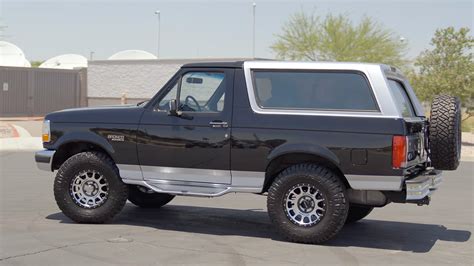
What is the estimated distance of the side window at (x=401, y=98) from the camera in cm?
860

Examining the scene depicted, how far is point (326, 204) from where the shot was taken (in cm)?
818

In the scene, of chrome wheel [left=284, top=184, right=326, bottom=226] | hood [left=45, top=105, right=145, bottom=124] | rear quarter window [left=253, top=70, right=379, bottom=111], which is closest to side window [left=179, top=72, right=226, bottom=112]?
rear quarter window [left=253, top=70, right=379, bottom=111]

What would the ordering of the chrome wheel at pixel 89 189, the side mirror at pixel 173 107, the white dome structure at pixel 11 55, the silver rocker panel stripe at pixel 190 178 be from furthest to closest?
the white dome structure at pixel 11 55 → the chrome wheel at pixel 89 189 → the side mirror at pixel 173 107 → the silver rocker panel stripe at pixel 190 178

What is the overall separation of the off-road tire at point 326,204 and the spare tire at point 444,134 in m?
1.26

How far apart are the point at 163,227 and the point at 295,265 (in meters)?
2.48

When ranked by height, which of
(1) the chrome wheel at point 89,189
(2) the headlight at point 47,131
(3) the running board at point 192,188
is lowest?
(1) the chrome wheel at point 89,189

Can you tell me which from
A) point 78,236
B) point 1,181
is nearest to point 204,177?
point 78,236

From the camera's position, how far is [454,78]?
89.8ft

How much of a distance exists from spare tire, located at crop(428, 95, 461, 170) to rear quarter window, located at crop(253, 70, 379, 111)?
95 centimetres

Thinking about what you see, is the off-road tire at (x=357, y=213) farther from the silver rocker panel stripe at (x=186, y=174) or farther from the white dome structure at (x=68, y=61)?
the white dome structure at (x=68, y=61)

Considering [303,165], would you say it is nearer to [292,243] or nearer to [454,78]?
[292,243]

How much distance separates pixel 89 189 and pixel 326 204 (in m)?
3.02

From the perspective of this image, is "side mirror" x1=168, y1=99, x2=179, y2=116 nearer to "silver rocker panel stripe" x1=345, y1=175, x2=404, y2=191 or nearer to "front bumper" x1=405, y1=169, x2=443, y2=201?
"silver rocker panel stripe" x1=345, y1=175, x2=404, y2=191

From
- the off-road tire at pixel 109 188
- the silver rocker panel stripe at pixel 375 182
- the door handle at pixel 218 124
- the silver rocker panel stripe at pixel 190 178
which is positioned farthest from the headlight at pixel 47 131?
the silver rocker panel stripe at pixel 375 182
